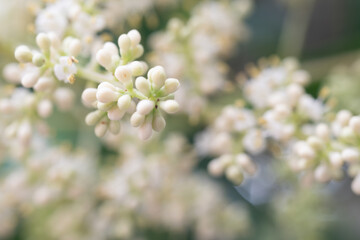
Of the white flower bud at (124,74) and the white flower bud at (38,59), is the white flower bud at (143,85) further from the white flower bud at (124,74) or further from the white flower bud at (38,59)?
the white flower bud at (38,59)

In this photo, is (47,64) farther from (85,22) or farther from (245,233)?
(245,233)

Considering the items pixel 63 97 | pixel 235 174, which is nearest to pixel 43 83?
pixel 63 97

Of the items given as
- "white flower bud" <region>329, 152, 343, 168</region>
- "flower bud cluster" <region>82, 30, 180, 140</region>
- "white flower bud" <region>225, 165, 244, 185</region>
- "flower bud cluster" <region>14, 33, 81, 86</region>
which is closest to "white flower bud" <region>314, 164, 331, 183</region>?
"white flower bud" <region>329, 152, 343, 168</region>

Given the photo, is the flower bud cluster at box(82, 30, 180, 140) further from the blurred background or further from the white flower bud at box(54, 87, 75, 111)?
the blurred background

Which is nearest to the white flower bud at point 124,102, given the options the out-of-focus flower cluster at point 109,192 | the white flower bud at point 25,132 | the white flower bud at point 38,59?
the white flower bud at point 38,59

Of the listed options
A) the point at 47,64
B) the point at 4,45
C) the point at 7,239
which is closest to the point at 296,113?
the point at 47,64
